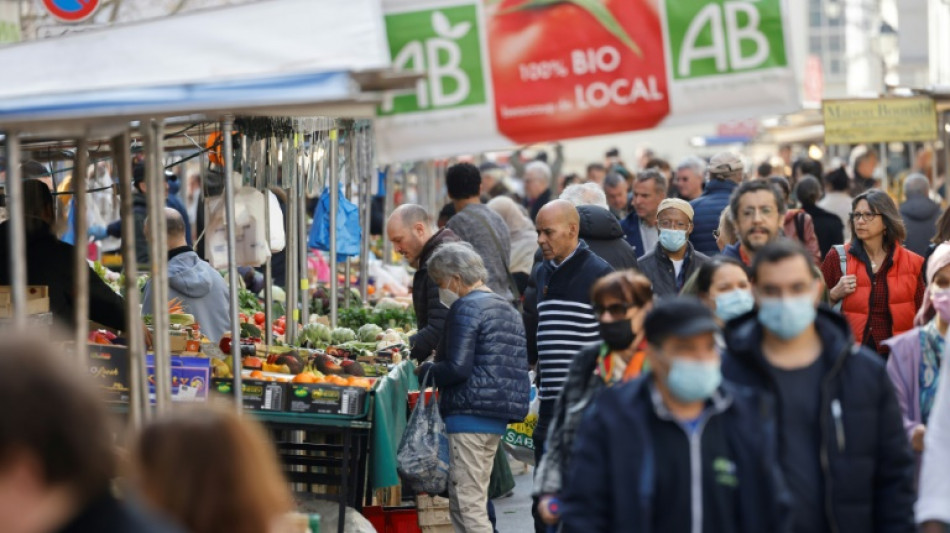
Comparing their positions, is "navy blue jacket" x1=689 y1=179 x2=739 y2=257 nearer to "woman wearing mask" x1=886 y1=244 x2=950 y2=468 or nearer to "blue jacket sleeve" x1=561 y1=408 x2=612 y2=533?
"woman wearing mask" x1=886 y1=244 x2=950 y2=468

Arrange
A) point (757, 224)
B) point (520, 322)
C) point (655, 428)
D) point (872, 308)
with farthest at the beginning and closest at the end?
point (872, 308) < point (520, 322) < point (757, 224) < point (655, 428)

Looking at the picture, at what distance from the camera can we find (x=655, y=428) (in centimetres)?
457

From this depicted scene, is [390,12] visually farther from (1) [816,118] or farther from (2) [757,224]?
(1) [816,118]

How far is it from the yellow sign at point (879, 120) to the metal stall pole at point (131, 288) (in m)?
11.1

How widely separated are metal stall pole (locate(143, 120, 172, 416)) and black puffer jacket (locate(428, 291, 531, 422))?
241cm

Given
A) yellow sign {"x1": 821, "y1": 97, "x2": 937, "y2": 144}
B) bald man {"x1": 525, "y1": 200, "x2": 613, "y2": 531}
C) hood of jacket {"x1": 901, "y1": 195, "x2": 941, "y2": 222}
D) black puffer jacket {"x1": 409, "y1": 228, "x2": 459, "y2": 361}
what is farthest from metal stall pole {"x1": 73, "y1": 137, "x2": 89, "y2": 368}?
yellow sign {"x1": 821, "y1": 97, "x2": 937, "y2": 144}

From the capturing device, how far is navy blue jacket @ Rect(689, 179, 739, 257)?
10688 millimetres

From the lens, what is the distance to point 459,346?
788 centimetres

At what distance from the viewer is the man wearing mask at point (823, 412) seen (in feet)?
16.1

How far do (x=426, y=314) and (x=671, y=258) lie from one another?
4.93 ft

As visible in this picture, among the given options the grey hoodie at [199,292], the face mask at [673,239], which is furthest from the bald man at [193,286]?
the face mask at [673,239]

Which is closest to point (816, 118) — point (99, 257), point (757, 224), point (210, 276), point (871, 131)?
point (871, 131)

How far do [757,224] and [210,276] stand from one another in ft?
16.1

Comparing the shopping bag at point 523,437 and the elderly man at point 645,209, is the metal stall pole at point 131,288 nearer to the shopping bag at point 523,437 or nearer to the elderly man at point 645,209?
the shopping bag at point 523,437
